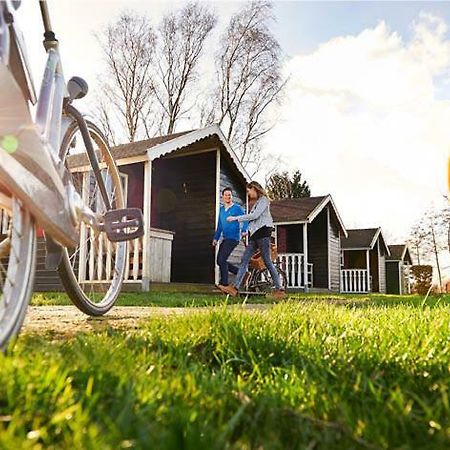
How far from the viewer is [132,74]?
25906mm

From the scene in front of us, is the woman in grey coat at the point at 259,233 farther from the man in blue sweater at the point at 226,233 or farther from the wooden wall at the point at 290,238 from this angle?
the wooden wall at the point at 290,238

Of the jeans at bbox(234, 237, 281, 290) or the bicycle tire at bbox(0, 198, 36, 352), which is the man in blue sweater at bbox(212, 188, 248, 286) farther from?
the bicycle tire at bbox(0, 198, 36, 352)

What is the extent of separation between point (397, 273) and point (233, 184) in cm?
2575

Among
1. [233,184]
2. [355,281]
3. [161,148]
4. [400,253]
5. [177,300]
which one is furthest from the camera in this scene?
[400,253]

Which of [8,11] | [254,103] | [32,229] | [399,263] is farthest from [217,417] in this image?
[399,263]

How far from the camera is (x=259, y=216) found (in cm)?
898

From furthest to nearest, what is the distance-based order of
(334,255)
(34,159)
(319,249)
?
1. (334,255)
2. (319,249)
3. (34,159)

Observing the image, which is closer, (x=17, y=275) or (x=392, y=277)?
(x=17, y=275)

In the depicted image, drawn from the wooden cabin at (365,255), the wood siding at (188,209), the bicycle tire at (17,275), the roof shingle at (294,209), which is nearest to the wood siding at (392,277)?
the wooden cabin at (365,255)

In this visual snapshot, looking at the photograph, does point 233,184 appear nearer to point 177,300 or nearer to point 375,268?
point 177,300

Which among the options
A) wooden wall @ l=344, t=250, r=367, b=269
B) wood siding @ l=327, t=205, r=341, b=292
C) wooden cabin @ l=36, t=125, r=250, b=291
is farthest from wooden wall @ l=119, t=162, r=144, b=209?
wooden wall @ l=344, t=250, r=367, b=269

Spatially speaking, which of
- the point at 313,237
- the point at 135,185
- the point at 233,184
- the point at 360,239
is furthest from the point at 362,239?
the point at 135,185

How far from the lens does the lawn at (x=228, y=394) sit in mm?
1039

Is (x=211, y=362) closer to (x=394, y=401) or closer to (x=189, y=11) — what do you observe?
(x=394, y=401)
